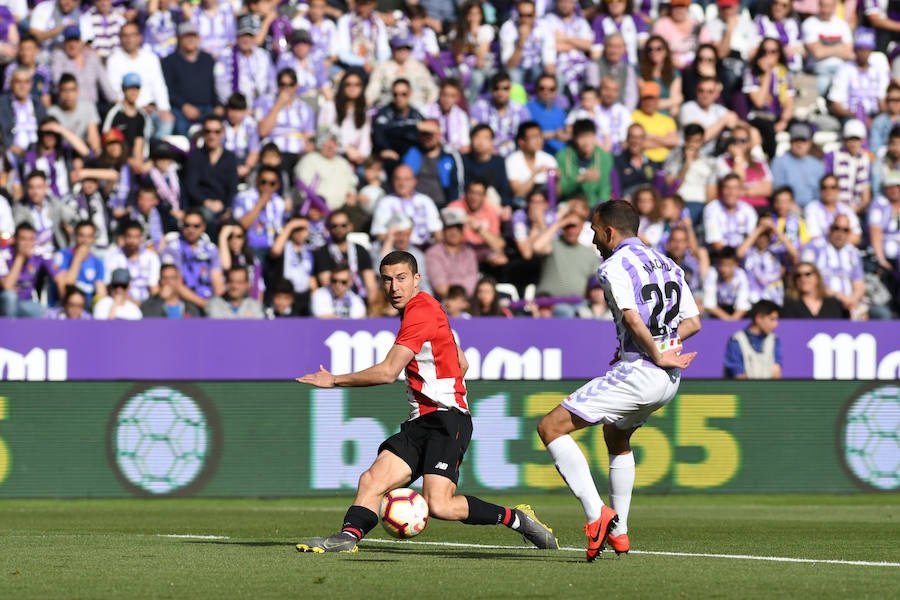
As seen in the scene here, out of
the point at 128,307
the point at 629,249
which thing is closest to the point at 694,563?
the point at 629,249

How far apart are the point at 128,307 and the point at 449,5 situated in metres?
7.79

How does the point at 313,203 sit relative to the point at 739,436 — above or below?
above

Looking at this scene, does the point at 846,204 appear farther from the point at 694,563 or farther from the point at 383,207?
the point at 694,563

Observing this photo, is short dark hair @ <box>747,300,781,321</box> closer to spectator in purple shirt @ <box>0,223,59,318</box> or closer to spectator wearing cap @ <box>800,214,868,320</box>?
spectator wearing cap @ <box>800,214,868,320</box>

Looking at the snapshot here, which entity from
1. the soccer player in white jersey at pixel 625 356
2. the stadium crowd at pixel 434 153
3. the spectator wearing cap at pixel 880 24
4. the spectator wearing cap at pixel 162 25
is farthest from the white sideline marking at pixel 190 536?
the spectator wearing cap at pixel 880 24

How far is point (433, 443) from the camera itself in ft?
32.2

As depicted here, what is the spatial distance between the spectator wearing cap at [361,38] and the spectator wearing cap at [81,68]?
335 centimetres

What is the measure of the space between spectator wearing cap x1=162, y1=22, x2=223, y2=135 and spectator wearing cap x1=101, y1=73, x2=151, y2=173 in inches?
33.6

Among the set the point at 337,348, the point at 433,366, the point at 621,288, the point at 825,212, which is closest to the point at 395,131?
the point at 337,348

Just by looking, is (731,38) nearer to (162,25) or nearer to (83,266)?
(162,25)

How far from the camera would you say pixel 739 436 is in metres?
18.4

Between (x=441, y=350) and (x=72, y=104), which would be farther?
(x=72, y=104)

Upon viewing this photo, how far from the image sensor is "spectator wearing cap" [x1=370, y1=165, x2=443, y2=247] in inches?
788

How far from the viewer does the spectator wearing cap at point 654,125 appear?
2239cm
